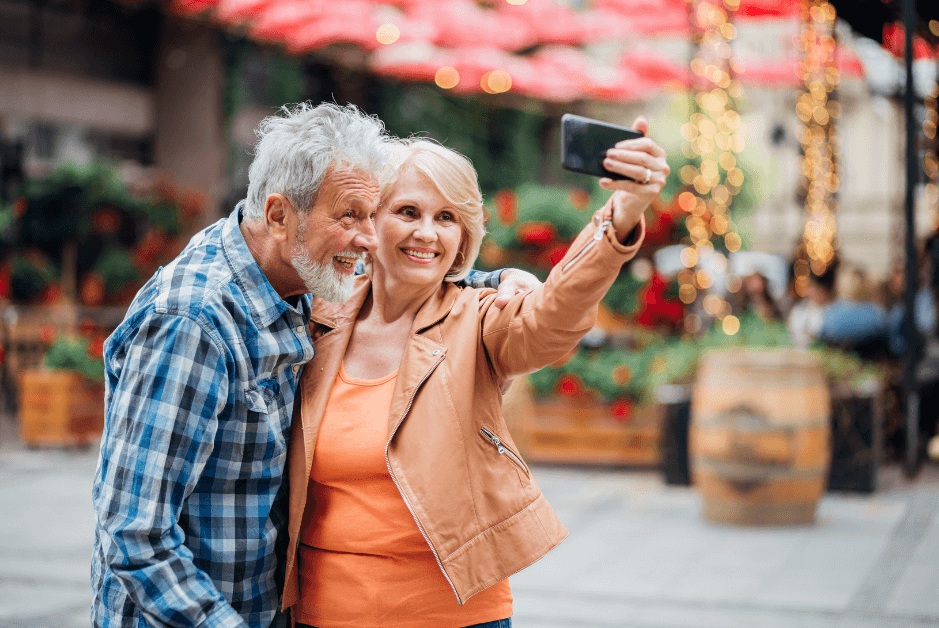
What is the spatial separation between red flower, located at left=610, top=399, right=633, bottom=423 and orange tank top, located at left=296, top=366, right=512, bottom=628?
6516 millimetres

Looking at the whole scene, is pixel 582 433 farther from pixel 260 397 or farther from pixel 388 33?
pixel 260 397

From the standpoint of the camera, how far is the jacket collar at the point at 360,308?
211 centimetres

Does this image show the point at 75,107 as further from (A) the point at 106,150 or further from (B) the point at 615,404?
(B) the point at 615,404

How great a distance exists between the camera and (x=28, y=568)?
539 cm

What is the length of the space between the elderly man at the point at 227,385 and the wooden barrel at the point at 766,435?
4.68 meters

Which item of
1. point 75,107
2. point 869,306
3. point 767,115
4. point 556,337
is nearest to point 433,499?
point 556,337

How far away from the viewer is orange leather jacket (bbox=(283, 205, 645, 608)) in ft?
6.14

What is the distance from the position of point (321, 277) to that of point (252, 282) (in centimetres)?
13

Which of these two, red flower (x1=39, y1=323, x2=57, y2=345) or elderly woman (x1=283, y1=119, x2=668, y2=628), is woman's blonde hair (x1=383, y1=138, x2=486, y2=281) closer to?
elderly woman (x1=283, y1=119, x2=668, y2=628)

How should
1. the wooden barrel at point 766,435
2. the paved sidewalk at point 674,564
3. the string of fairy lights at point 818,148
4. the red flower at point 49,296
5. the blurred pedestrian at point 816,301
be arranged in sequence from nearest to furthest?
the paved sidewalk at point 674,564 → the wooden barrel at point 766,435 → the blurred pedestrian at point 816,301 → the red flower at point 49,296 → the string of fairy lights at point 818,148

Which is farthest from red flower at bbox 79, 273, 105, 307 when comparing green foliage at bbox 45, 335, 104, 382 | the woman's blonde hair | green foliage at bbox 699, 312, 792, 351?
the woman's blonde hair

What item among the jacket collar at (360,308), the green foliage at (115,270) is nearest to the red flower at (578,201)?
the green foliage at (115,270)

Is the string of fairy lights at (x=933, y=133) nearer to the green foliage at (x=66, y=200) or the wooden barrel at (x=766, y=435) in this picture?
the wooden barrel at (x=766, y=435)

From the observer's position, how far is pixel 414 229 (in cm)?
212
